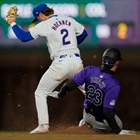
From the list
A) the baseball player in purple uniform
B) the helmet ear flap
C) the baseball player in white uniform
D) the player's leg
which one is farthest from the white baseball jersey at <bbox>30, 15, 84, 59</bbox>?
the helmet ear flap

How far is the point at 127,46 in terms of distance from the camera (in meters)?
14.3

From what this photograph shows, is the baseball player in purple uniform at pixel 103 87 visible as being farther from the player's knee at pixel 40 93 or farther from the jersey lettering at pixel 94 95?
the player's knee at pixel 40 93

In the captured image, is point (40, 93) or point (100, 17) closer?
point (40, 93)

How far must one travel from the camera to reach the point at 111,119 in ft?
32.9

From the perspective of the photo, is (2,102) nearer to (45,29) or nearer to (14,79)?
(14,79)

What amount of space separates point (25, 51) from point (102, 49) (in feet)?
4.43

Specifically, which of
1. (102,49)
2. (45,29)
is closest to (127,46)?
(102,49)

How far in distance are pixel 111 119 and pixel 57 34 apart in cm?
137

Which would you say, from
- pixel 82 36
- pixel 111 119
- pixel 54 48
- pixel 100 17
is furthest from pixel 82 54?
pixel 111 119

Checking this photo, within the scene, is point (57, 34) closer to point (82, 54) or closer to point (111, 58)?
point (111, 58)

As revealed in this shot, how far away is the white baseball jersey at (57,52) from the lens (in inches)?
420

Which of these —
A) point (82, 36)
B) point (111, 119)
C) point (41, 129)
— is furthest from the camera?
point (82, 36)

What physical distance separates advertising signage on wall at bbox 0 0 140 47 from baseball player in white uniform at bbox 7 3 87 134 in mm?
3354

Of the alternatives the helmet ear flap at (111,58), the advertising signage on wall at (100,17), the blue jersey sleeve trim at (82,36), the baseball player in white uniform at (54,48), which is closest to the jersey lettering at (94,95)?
the helmet ear flap at (111,58)
